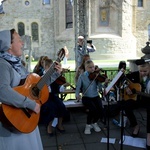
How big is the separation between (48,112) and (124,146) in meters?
1.48

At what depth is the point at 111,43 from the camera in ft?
76.2

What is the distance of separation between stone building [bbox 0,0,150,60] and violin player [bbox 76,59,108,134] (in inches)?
743

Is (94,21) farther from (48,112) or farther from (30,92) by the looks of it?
(30,92)

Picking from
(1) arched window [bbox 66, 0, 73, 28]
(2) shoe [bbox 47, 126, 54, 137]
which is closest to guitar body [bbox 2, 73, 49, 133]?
(2) shoe [bbox 47, 126, 54, 137]

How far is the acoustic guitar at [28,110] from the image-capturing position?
2.04m

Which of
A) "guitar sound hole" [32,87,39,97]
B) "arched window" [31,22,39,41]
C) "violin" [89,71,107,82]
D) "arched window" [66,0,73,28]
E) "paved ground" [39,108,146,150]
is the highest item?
"arched window" [66,0,73,28]

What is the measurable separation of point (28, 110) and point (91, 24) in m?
22.2

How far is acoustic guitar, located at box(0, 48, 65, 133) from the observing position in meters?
2.04

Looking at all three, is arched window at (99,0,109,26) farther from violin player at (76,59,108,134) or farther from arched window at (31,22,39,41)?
violin player at (76,59,108,134)

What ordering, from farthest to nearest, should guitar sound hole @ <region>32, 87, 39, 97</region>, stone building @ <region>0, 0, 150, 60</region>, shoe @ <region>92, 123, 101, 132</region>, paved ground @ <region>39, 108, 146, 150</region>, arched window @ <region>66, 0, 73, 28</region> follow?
arched window @ <region>66, 0, 73, 28</region>
stone building @ <region>0, 0, 150, 60</region>
shoe @ <region>92, 123, 101, 132</region>
paved ground @ <region>39, 108, 146, 150</region>
guitar sound hole @ <region>32, 87, 39, 97</region>

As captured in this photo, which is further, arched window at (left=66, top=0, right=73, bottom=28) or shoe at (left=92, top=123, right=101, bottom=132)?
arched window at (left=66, top=0, right=73, bottom=28)

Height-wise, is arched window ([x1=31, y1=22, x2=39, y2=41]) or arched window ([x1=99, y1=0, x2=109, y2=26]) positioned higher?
arched window ([x1=99, y1=0, x2=109, y2=26])

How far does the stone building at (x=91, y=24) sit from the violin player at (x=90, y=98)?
1888 centimetres

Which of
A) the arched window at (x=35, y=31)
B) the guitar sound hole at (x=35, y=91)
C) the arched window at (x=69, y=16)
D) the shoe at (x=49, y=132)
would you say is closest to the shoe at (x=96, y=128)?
the shoe at (x=49, y=132)
